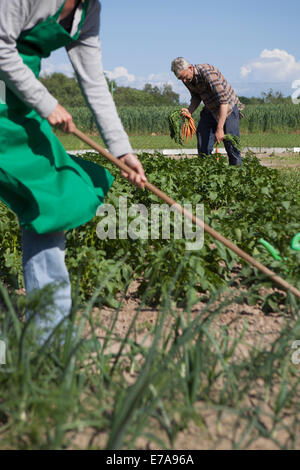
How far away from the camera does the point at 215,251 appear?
2.99 meters

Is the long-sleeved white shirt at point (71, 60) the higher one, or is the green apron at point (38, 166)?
the long-sleeved white shirt at point (71, 60)

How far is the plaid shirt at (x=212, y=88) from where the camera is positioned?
18.3ft

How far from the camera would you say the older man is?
5.59 m

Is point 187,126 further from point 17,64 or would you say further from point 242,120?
point 242,120

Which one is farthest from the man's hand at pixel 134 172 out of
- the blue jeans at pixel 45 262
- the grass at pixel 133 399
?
the grass at pixel 133 399

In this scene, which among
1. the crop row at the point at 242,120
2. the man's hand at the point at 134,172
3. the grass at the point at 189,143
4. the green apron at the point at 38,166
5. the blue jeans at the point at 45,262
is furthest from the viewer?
the crop row at the point at 242,120

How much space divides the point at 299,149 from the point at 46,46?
12.0 metres

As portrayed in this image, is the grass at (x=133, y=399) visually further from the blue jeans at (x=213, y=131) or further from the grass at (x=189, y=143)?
the grass at (x=189, y=143)

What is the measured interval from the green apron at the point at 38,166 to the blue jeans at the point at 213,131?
4127 millimetres

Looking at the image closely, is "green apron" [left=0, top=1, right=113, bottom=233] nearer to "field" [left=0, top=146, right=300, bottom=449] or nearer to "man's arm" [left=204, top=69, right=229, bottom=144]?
"field" [left=0, top=146, right=300, bottom=449]

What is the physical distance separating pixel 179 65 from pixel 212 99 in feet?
1.75

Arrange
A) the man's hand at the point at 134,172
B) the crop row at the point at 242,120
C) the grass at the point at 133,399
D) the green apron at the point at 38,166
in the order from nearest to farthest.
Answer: the grass at the point at 133,399 < the green apron at the point at 38,166 < the man's hand at the point at 134,172 < the crop row at the point at 242,120

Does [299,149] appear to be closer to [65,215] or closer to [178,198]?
[178,198]
